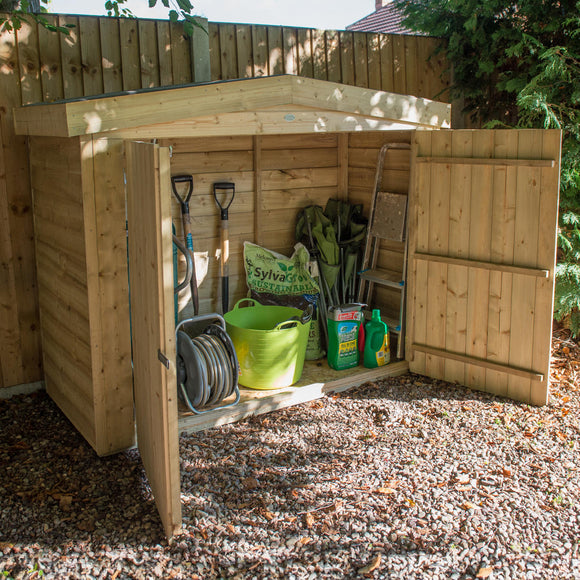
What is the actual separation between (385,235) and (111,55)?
265cm

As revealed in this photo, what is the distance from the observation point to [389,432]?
4.71m

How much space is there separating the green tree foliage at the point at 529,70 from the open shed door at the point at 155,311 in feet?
12.3

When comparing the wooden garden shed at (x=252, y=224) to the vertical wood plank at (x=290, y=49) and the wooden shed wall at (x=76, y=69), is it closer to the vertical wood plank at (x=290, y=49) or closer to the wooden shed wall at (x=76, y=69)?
the wooden shed wall at (x=76, y=69)

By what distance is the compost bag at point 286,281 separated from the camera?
598cm

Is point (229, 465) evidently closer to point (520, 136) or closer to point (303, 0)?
point (520, 136)

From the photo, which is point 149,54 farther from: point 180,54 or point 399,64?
point 399,64

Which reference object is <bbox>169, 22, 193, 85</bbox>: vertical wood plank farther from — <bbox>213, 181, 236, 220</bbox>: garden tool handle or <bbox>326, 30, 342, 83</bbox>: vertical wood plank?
<bbox>326, 30, 342, 83</bbox>: vertical wood plank

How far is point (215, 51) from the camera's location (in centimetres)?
558

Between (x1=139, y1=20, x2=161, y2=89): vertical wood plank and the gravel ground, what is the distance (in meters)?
2.59

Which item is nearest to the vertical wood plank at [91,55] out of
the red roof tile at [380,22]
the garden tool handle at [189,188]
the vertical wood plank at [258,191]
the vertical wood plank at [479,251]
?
the garden tool handle at [189,188]

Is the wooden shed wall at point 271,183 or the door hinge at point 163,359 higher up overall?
the wooden shed wall at point 271,183

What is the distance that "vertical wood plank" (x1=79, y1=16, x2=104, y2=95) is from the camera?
508 centimetres

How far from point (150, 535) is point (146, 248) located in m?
1.46

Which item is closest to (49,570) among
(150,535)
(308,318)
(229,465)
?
(150,535)
